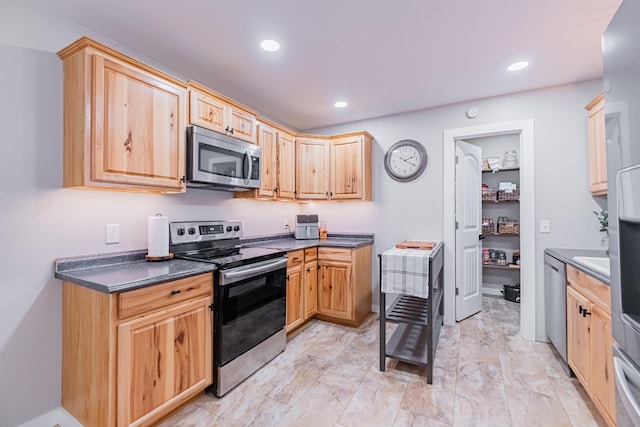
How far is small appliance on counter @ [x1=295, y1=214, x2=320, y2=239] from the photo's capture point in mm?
3650

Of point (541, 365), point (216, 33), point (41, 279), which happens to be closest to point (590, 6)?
point (216, 33)

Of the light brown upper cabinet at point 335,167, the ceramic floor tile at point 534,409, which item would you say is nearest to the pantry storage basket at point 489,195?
the light brown upper cabinet at point 335,167

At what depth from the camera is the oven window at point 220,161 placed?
2.23 m

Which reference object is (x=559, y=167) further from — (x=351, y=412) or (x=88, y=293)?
(x=88, y=293)

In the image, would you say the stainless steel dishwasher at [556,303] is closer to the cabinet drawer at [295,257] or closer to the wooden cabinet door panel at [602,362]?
the wooden cabinet door panel at [602,362]

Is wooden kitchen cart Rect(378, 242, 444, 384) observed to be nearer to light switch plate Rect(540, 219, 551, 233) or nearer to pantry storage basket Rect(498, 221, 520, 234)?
light switch plate Rect(540, 219, 551, 233)

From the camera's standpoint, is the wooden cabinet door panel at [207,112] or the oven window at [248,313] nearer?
the oven window at [248,313]

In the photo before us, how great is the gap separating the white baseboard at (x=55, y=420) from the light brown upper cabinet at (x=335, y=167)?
2.62 meters

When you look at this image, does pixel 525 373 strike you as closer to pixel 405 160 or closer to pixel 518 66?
pixel 405 160

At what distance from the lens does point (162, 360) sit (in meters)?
1.66

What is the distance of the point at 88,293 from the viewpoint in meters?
1.56

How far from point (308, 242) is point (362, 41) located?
2.12 m

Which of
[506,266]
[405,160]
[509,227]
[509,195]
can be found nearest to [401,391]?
[405,160]

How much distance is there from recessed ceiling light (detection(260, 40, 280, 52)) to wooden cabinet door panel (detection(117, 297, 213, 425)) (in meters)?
1.84
